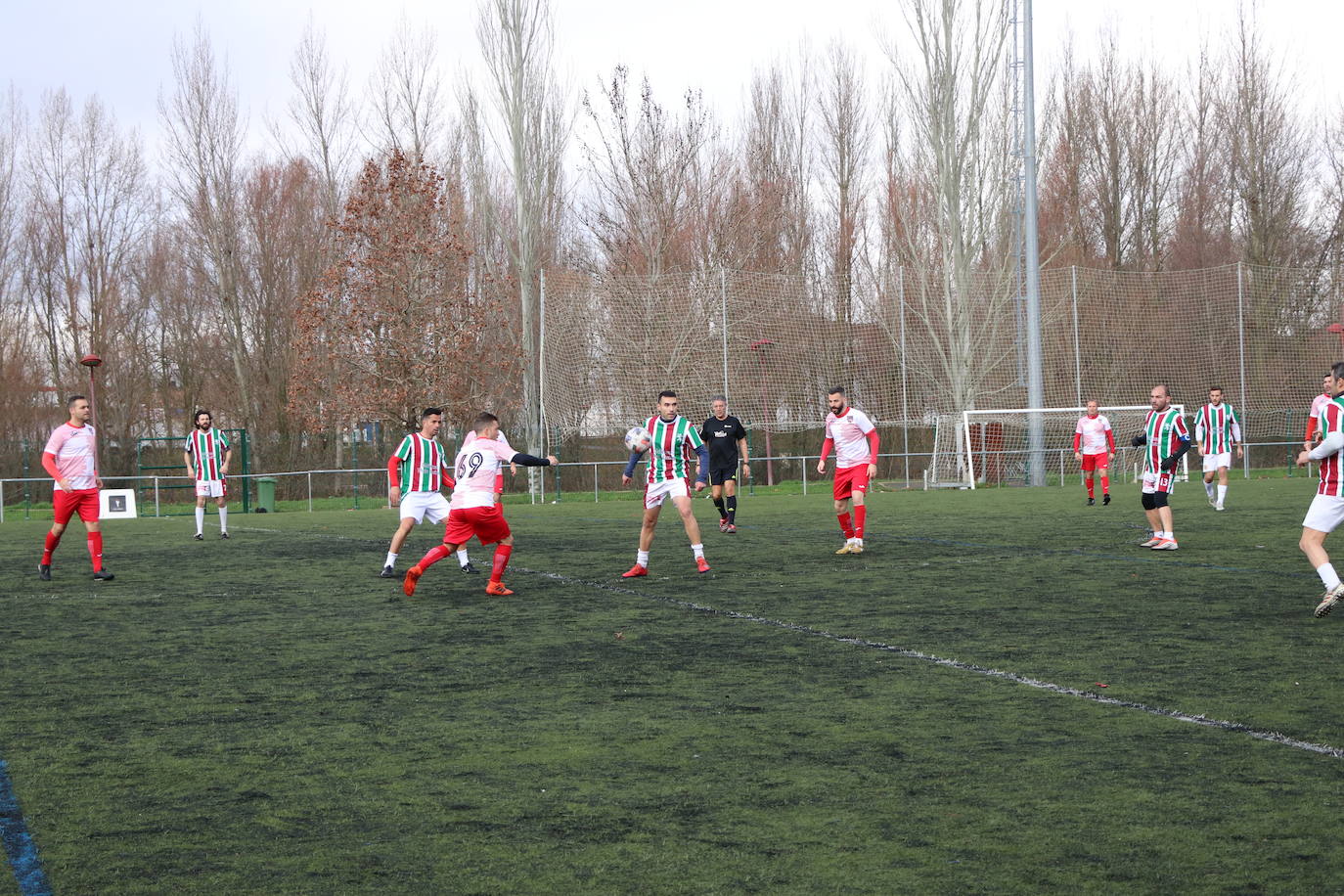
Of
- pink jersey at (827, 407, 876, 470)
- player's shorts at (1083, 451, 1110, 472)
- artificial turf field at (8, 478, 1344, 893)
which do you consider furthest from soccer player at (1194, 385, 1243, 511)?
artificial turf field at (8, 478, 1344, 893)

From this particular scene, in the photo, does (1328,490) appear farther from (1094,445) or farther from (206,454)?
(206,454)

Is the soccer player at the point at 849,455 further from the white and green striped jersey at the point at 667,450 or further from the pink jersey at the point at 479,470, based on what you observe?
the pink jersey at the point at 479,470

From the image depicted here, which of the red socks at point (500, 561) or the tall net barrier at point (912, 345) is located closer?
the red socks at point (500, 561)

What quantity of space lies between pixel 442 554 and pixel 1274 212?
40720 millimetres

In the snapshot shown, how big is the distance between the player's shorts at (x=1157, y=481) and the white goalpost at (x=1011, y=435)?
18.1 metres

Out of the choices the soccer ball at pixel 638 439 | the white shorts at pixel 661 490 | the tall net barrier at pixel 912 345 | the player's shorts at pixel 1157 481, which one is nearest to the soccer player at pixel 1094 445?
the player's shorts at pixel 1157 481

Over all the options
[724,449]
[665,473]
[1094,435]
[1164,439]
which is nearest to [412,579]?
[665,473]

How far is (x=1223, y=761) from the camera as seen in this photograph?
5137 millimetres

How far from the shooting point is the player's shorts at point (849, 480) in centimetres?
1465

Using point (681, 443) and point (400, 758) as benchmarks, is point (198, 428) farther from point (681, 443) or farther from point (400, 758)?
point (400, 758)

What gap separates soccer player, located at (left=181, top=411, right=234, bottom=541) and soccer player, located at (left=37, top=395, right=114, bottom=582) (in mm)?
6696

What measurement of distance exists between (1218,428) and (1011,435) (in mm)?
12142

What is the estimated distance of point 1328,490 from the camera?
8.85 metres

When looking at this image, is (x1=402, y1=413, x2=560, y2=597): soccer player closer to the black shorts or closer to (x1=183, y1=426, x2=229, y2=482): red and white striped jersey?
the black shorts
